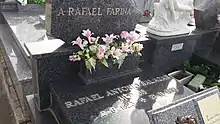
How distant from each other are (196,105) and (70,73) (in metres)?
0.74

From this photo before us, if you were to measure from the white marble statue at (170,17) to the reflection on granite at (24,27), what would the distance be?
97 cm

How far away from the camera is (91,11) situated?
1.26 metres

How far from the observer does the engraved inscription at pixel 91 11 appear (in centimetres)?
118

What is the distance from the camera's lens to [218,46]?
2248mm

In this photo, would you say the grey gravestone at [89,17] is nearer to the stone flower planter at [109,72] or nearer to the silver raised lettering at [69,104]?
the stone flower planter at [109,72]

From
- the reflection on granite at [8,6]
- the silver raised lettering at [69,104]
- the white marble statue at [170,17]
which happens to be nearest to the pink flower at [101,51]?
the silver raised lettering at [69,104]

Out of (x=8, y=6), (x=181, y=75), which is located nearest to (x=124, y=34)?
(x=181, y=75)

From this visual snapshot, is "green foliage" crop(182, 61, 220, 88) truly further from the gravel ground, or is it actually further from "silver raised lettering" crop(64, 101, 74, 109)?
the gravel ground

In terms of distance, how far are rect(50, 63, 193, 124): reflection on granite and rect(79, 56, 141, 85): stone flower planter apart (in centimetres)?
3

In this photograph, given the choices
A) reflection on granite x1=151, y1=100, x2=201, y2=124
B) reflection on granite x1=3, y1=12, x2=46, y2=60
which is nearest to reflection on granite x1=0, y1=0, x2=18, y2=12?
reflection on granite x1=3, y1=12, x2=46, y2=60

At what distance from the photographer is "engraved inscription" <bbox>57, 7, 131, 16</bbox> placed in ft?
3.88

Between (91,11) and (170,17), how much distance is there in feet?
2.37

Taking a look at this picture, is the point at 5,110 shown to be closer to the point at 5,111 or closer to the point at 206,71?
the point at 5,111

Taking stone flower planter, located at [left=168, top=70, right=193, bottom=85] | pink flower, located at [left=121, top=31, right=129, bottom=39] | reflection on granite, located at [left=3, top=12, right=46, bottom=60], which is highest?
pink flower, located at [left=121, top=31, right=129, bottom=39]
